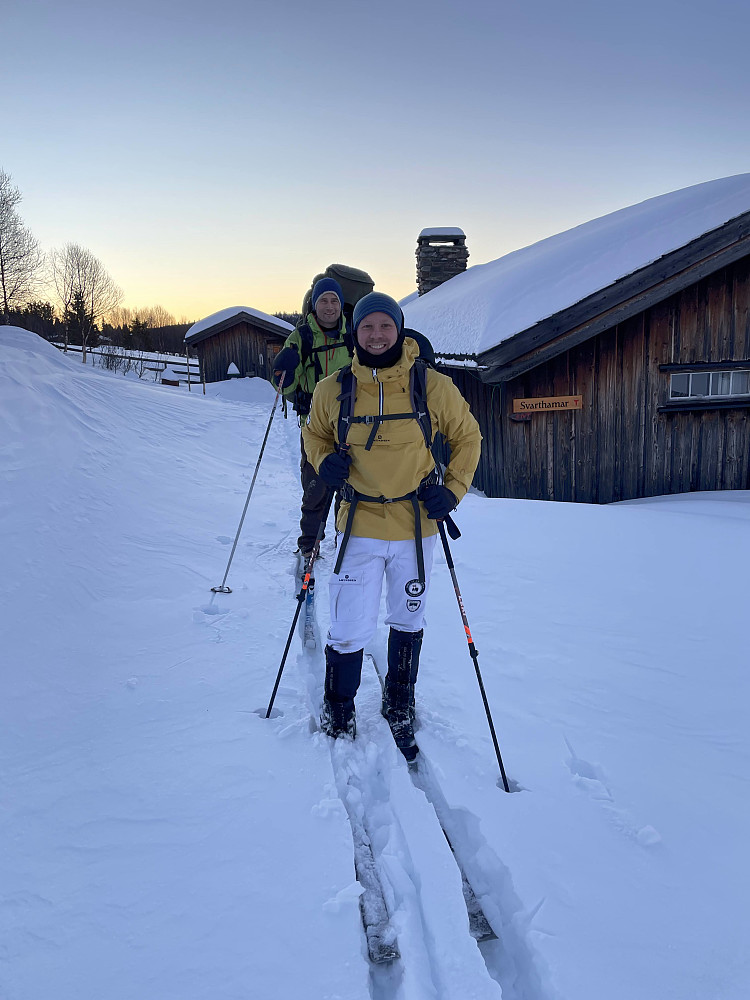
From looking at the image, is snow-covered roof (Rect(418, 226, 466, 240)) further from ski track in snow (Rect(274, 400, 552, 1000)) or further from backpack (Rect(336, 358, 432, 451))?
ski track in snow (Rect(274, 400, 552, 1000))

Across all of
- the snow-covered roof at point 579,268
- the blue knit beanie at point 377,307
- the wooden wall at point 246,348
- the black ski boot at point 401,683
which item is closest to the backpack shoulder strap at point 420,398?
the blue knit beanie at point 377,307

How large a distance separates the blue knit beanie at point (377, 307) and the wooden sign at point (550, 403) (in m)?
6.30

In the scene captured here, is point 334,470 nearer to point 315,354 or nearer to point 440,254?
point 315,354

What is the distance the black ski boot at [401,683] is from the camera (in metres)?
2.72

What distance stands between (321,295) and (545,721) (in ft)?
10.5

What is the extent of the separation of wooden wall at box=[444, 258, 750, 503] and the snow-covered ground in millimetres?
3599

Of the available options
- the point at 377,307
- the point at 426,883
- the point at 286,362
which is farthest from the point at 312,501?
the point at 426,883

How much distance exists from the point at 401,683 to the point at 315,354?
→ 265cm

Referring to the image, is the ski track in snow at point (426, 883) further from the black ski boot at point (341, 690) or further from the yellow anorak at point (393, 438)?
the yellow anorak at point (393, 438)

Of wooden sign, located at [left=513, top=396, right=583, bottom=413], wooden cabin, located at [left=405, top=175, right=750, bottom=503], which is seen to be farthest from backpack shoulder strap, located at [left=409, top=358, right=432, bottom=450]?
wooden sign, located at [left=513, top=396, right=583, bottom=413]

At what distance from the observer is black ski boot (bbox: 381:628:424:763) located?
2.72 metres

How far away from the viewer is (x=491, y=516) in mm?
6547

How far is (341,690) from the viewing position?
Result: 8.78ft

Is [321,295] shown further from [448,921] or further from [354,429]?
[448,921]
